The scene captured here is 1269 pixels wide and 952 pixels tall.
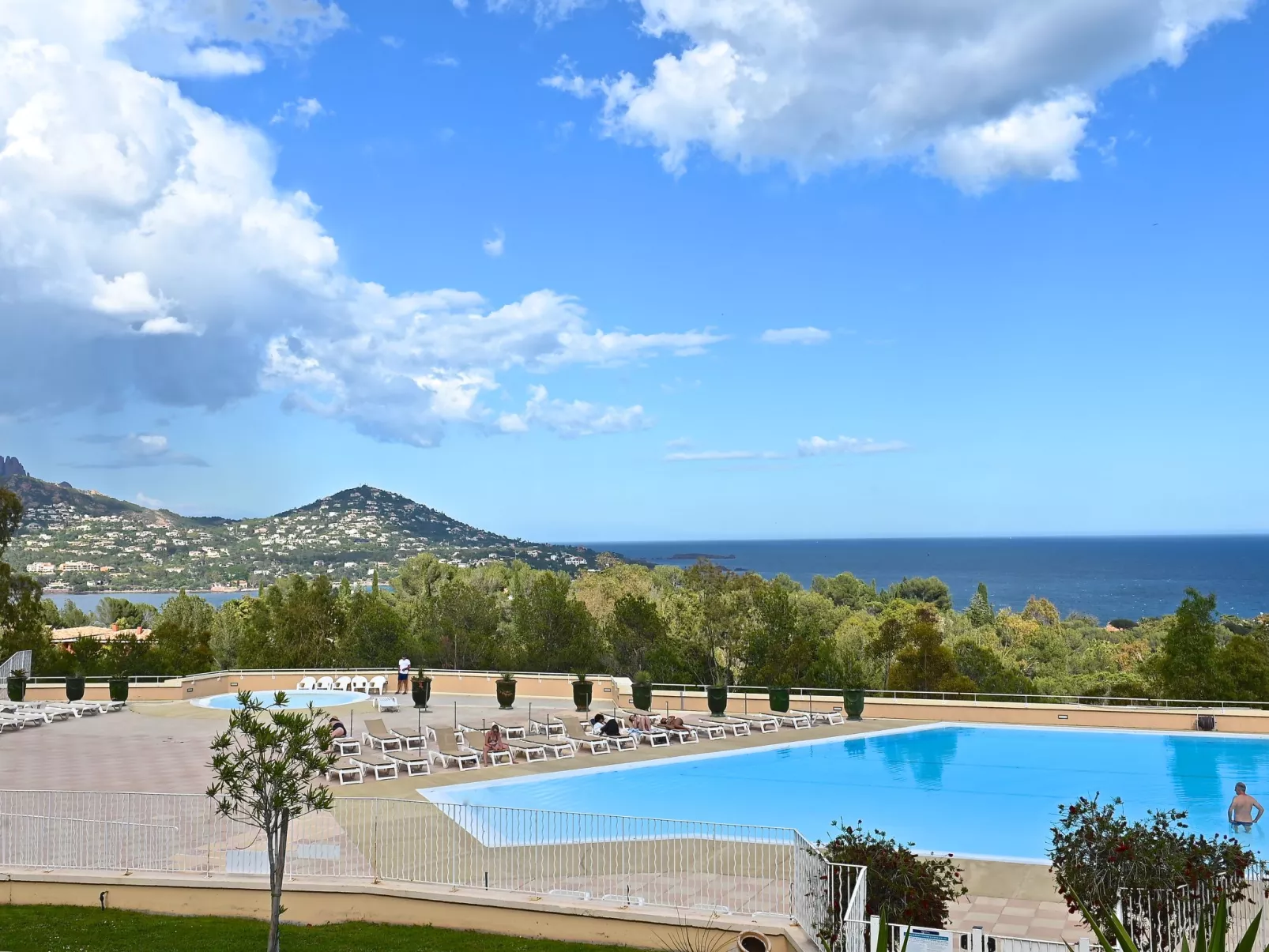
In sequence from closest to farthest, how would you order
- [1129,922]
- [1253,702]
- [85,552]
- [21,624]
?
[1129,922] < [1253,702] < [21,624] < [85,552]

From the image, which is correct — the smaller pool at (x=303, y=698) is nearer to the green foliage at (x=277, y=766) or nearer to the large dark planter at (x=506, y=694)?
the large dark planter at (x=506, y=694)

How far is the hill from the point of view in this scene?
118438mm

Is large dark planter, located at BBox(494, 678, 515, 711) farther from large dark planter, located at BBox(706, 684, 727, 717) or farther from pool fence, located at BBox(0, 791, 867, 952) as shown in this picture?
pool fence, located at BBox(0, 791, 867, 952)

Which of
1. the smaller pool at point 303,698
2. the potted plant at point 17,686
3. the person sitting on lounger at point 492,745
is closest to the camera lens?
the person sitting on lounger at point 492,745

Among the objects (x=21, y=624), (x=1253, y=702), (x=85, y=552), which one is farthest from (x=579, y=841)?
(x=85, y=552)

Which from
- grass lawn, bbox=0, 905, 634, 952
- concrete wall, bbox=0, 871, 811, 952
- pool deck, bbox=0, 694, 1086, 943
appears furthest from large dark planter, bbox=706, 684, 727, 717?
grass lawn, bbox=0, 905, 634, 952

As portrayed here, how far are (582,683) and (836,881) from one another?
16.3 m

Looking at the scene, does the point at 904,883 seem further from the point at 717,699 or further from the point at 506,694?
the point at 506,694

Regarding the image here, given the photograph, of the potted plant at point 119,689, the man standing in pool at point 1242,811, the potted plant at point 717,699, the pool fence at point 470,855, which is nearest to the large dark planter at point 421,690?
the potted plant at point 717,699

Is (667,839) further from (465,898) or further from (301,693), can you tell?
(301,693)

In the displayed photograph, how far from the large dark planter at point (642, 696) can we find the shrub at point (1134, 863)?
54.5 feet

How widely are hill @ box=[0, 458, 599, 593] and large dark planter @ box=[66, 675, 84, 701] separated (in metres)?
87.4

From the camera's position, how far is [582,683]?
2431 centimetres

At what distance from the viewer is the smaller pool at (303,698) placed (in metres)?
26.5
